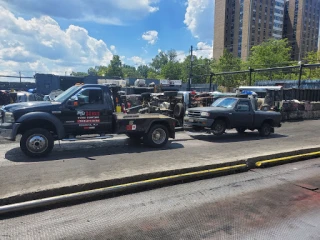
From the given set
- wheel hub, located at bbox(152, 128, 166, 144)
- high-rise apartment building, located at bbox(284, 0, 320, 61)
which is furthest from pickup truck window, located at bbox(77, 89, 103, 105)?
high-rise apartment building, located at bbox(284, 0, 320, 61)

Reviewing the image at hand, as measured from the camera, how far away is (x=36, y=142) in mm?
7270

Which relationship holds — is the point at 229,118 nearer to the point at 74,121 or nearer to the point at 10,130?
the point at 74,121

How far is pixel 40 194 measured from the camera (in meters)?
4.65

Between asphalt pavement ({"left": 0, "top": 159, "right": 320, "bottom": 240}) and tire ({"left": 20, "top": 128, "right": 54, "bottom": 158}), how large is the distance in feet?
11.2

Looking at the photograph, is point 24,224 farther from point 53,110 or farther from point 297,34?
point 297,34

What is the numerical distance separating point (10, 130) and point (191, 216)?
18.0 feet

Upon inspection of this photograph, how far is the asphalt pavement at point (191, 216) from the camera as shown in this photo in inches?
143

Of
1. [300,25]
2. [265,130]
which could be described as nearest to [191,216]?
[265,130]

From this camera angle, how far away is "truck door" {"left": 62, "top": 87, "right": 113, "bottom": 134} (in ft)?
26.1

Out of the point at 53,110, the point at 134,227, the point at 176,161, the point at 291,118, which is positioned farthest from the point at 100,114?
the point at 291,118

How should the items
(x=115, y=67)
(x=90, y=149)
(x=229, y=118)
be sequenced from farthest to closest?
(x=115, y=67)
(x=229, y=118)
(x=90, y=149)

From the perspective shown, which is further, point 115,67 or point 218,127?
point 115,67

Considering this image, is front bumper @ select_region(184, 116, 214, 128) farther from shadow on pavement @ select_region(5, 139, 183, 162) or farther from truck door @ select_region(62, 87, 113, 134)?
truck door @ select_region(62, 87, 113, 134)

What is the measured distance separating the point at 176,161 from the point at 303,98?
20136 millimetres
